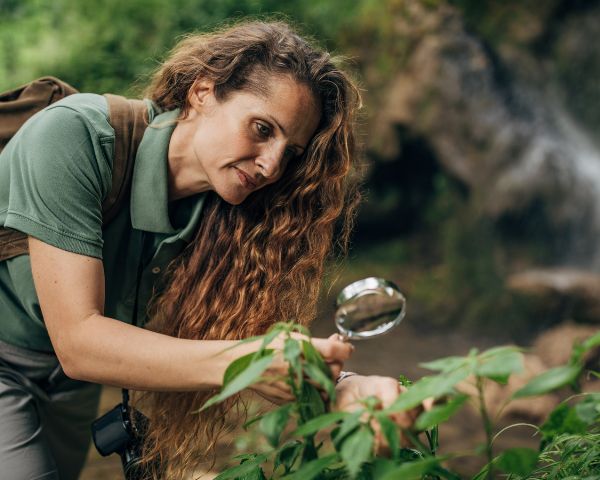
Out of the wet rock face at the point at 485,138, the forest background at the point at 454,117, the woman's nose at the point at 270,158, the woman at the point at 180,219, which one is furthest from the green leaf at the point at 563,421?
the wet rock face at the point at 485,138

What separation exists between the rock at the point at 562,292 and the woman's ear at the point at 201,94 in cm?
417

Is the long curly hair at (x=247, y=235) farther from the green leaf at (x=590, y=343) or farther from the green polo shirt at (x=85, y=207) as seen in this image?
the green leaf at (x=590, y=343)

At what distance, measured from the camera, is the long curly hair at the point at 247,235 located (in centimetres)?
199

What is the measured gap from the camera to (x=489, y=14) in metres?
6.88

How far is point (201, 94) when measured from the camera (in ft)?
6.55

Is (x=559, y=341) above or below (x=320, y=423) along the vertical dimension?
below

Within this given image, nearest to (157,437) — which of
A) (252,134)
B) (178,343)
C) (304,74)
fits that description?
(178,343)

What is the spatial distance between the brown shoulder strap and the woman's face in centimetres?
14

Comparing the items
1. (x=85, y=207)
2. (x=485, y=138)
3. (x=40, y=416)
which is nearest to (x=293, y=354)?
(x=85, y=207)

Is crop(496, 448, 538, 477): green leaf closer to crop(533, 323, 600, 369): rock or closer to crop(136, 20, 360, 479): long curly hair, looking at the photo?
crop(136, 20, 360, 479): long curly hair

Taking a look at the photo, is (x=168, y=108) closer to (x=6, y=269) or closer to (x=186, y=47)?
(x=186, y=47)

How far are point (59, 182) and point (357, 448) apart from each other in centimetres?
99

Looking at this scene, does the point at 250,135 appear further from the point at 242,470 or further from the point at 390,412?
the point at 390,412

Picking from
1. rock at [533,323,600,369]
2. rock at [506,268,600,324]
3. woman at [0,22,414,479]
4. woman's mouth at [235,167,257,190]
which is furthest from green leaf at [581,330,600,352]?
rock at [506,268,600,324]
